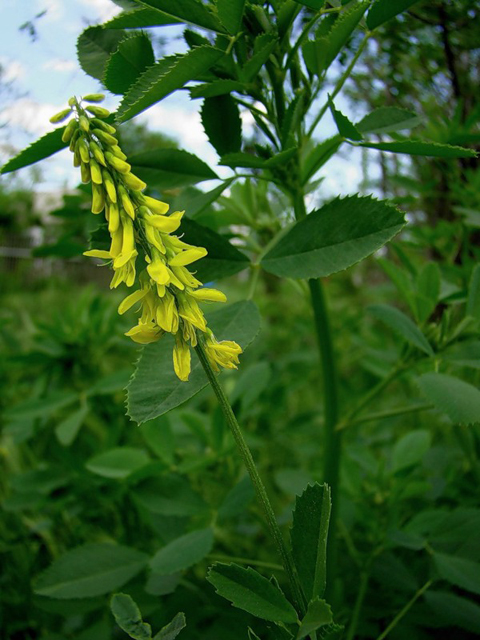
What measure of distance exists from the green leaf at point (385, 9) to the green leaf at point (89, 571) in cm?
70

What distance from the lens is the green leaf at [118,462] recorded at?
811mm

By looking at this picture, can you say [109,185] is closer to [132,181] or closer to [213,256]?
[132,181]

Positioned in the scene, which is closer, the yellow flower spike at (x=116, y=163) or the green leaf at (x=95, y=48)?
the yellow flower spike at (x=116, y=163)

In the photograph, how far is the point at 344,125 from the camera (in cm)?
51

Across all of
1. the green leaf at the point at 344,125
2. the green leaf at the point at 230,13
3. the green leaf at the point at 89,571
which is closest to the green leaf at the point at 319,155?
the green leaf at the point at 344,125

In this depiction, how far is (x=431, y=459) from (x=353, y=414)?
40 centimetres

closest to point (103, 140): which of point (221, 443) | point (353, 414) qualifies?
point (353, 414)

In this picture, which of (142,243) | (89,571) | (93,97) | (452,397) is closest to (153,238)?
(142,243)

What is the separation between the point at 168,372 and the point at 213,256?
176 mm

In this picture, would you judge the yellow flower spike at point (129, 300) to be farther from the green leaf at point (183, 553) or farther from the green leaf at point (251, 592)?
the green leaf at point (183, 553)

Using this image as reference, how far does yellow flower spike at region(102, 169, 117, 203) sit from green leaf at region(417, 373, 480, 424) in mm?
344

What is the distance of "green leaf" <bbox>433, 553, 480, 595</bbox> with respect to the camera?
0.64 meters

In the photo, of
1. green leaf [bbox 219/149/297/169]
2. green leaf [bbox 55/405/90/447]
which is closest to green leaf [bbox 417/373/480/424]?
green leaf [bbox 219/149/297/169]

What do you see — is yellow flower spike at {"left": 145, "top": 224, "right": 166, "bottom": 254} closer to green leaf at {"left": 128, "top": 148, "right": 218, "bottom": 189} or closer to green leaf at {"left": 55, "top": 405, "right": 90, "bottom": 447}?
green leaf at {"left": 128, "top": 148, "right": 218, "bottom": 189}
